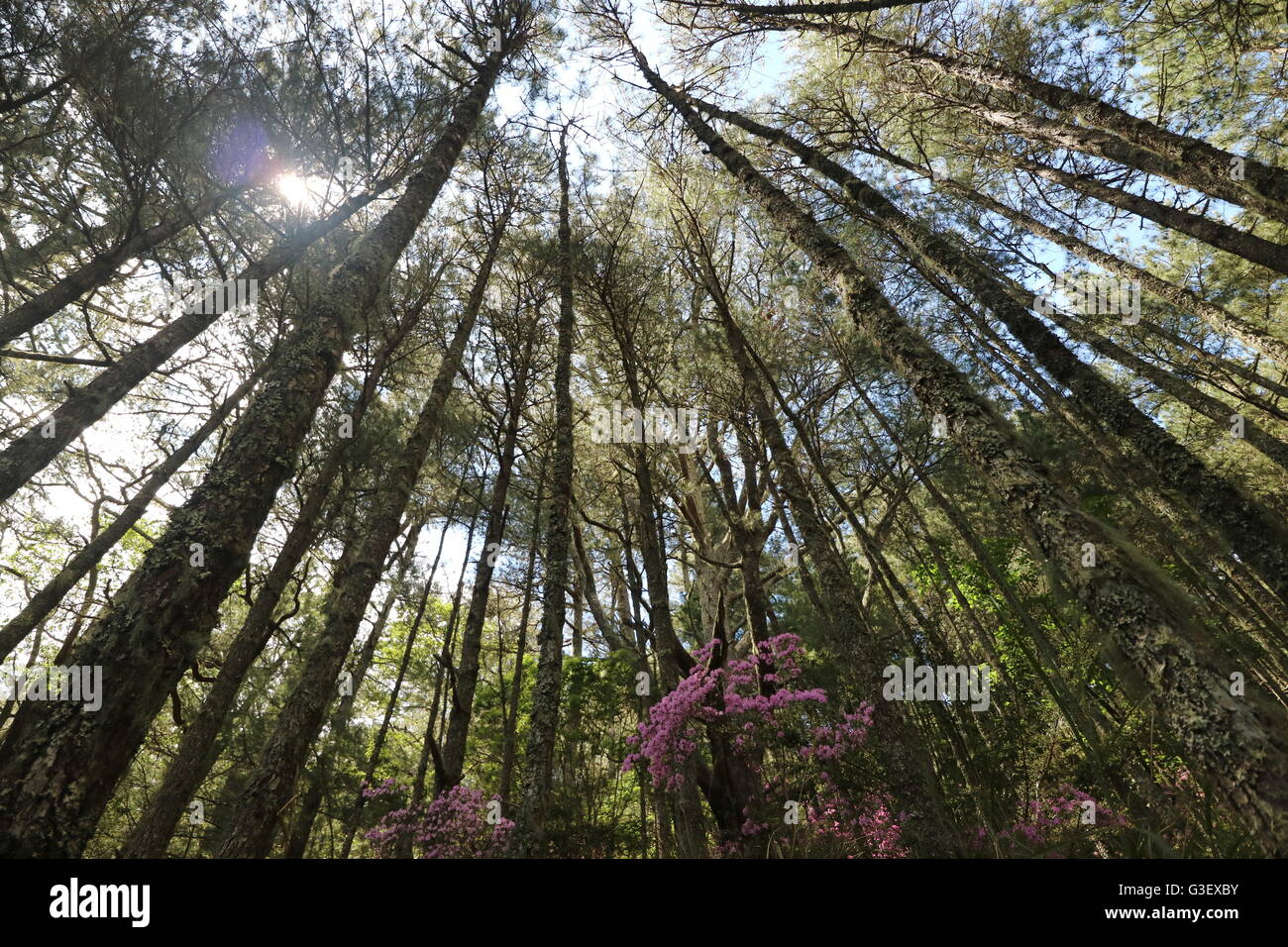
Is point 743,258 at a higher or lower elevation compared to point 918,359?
higher

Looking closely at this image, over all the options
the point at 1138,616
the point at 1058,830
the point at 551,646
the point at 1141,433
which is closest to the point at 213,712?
the point at 551,646

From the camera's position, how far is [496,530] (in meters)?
6.86

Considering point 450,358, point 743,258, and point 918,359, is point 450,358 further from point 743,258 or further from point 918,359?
point 743,258

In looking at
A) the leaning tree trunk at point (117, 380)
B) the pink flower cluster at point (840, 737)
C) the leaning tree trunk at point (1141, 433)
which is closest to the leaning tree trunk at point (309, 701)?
the leaning tree trunk at point (117, 380)

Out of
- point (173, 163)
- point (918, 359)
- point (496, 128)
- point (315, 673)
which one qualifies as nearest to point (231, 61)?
point (173, 163)

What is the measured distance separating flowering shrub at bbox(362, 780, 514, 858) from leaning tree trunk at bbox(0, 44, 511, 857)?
136 inches

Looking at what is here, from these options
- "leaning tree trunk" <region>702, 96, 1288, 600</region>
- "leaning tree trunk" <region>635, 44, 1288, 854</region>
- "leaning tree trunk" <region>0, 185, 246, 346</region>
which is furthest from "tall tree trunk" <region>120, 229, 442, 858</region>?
"leaning tree trunk" <region>702, 96, 1288, 600</region>

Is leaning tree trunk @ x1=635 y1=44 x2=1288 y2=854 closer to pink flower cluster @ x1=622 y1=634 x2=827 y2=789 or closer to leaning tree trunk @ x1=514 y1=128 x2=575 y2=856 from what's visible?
pink flower cluster @ x1=622 y1=634 x2=827 y2=789

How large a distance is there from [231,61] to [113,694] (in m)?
7.59

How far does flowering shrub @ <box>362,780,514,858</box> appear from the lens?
16.0ft

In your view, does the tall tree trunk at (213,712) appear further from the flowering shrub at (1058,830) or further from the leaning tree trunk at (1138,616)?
the flowering shrub at (1058,830)

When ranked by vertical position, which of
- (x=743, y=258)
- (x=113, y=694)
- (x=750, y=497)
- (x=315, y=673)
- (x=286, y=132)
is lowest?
(x=113, y=694)

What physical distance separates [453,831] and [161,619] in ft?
13.3

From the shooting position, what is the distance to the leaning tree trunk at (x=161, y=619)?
1.50 metres
